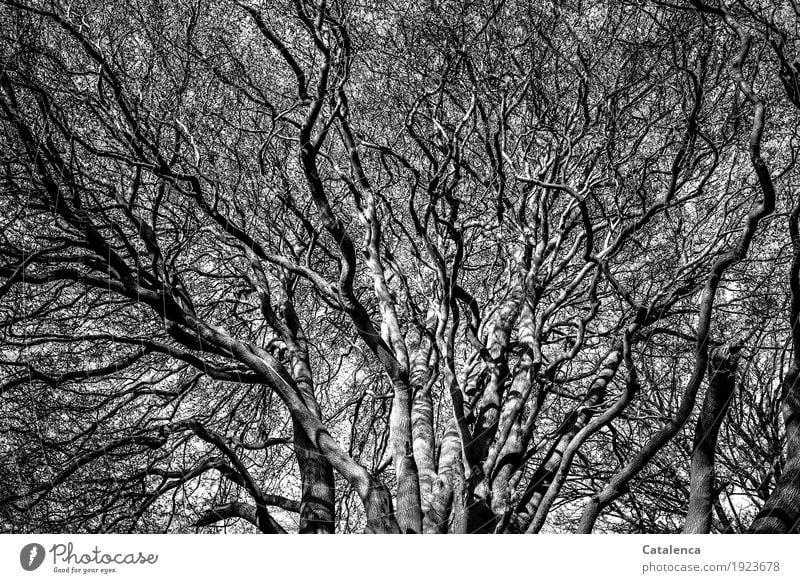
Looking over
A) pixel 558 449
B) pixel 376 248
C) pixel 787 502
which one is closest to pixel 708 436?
pixel 787 502

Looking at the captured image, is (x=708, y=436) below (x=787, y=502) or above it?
above

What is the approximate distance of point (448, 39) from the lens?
7.42 m

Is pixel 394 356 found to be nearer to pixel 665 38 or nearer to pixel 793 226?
pixel 793 226

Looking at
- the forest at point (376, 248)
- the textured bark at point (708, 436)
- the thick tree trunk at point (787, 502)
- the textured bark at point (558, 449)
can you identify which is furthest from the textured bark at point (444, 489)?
the thick tree trunk at point (787, 502)

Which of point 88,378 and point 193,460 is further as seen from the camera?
point 193,460

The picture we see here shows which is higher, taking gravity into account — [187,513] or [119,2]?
[119,2]

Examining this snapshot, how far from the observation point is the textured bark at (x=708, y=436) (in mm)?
4531

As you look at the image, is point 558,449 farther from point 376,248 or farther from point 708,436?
point 376,248

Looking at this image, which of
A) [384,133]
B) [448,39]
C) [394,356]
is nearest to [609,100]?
[448,39]

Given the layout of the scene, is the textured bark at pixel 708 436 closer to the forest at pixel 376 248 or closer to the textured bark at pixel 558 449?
the forest at pixel 376 248

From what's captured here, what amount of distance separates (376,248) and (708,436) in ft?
10.7

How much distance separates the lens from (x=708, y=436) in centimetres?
452

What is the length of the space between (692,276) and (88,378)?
18.1 ft

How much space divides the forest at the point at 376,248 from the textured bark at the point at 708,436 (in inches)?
31.4
